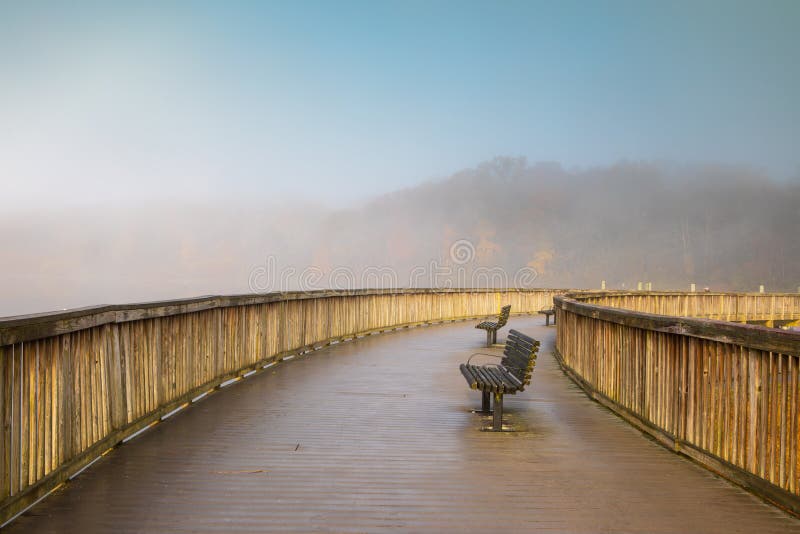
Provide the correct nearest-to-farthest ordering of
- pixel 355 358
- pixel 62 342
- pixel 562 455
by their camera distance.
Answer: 1. pixel 62 342
2. pixel 562 455
3. pixel 355 358

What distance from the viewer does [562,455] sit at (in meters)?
6.04

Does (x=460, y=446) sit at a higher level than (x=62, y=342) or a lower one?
lower

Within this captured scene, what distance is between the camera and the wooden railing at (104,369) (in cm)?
431

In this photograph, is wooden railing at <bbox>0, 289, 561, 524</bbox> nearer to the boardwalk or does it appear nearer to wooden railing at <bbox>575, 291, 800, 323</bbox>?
the boardwalk

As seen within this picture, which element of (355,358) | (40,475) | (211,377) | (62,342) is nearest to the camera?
(40,475)

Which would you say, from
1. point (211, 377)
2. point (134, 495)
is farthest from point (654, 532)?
point (211, 377)

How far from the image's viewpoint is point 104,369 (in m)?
5.78

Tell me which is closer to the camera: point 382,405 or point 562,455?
point 562,455

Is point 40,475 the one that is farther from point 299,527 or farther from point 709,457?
point 709,457

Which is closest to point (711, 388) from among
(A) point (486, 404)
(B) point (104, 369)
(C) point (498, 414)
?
(C) point (498, 414)

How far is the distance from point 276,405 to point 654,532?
4.93m

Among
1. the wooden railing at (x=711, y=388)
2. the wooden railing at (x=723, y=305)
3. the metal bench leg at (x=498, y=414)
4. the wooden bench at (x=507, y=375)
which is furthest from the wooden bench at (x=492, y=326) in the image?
the wooden railing at (x=723, y=305)

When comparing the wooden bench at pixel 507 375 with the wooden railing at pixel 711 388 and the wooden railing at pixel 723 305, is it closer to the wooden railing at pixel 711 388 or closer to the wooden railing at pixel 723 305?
the wooden railing at pixel 711 388

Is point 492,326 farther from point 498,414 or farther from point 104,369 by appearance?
point 104,369
